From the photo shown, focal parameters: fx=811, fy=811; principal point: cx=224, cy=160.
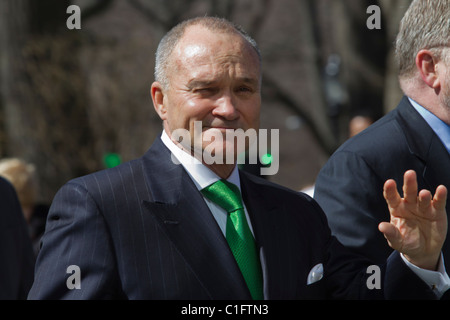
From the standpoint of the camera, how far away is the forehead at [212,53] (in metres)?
2.72

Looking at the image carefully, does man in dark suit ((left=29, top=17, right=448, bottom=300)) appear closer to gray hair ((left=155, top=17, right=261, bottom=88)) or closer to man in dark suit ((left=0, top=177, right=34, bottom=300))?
gray hair ((left=155, top=17, right=261, bottom=88))

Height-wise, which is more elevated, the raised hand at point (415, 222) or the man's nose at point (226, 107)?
the man's nose at point (226, 107)

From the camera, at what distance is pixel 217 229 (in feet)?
8.70

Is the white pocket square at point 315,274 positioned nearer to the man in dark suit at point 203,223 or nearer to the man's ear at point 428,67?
the man in dark suit at point 203,223

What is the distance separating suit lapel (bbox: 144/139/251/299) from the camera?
101 inches

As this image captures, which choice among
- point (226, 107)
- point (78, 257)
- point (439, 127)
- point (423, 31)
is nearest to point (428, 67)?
point (423, 31)

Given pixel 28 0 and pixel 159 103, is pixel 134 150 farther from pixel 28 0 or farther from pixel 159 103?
pixel 159 103

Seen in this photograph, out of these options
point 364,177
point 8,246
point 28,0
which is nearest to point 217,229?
point 364,177

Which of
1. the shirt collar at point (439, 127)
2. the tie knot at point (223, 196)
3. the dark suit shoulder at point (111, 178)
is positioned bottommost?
the tie knot at point (223, 196)

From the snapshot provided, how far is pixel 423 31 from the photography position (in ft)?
10.7

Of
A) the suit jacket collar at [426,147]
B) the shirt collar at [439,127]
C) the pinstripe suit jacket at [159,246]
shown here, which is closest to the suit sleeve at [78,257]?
the pinstripe suit jacket at [159,246]

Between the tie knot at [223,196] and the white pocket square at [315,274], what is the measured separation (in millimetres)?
343

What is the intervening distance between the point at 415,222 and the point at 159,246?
0.84m

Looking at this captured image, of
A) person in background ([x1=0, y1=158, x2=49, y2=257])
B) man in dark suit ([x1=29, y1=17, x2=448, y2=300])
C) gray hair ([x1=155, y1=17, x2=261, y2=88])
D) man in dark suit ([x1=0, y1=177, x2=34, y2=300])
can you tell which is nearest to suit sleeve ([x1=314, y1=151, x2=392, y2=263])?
man in dark suit ([x1=29, y1=17, x2=448, y2=300])
